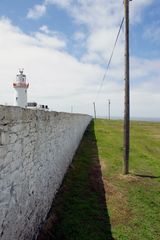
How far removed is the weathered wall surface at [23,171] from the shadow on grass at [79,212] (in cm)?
39

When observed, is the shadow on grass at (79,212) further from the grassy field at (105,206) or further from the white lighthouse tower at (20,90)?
the white lighthouse tower at (20,90)

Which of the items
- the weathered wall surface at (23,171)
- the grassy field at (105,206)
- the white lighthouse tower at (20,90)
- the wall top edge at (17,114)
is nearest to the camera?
the wall top edge at (17,114)

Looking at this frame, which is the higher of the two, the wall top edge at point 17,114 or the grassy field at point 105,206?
the wall top edge at point 17,114

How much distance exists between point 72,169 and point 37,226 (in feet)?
22.0

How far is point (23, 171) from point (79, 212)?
3477 millimetres

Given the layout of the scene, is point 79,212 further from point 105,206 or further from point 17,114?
point 17,114

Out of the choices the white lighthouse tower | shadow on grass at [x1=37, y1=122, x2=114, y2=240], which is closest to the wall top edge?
shadow on grass at [x1=37, y1=122, x2=114, y2=240]

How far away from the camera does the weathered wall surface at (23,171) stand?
4410mm

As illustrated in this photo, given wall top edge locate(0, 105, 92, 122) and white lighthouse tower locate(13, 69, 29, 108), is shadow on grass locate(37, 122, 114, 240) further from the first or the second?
white lighthouse tower locate(13, 69, 29, 108)

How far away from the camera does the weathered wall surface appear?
4.41 m

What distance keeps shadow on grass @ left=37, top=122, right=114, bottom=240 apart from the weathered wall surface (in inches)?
15.2

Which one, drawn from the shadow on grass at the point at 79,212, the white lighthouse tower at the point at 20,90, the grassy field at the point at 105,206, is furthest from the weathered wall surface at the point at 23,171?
the white lighthouse tower at the point at 20,90

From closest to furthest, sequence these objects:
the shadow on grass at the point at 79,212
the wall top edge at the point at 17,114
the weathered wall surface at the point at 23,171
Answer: the wall top edge at the point at 17,114 → the weathered wall surface at the point at 23,171 → the shadow on grass at the point at 79,212

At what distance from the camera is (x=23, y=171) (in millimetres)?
5465
